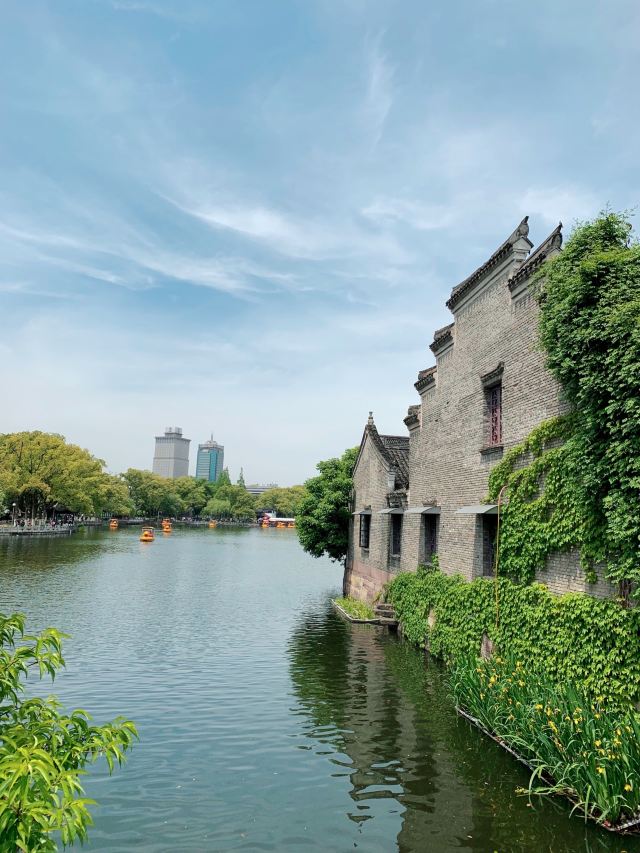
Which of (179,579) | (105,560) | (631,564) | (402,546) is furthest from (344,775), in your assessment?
Result: (105,560)

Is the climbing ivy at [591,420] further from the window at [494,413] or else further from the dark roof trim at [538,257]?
the window at [494,413]

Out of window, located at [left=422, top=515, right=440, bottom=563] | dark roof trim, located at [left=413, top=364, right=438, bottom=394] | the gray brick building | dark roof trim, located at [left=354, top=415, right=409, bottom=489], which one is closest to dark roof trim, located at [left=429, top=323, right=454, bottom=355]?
the gray brick building

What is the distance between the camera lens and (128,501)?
367ft

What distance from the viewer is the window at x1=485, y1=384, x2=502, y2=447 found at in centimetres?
1409

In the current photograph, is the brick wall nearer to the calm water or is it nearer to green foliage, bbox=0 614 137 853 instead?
the calm water

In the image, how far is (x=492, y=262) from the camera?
1435 centimetres

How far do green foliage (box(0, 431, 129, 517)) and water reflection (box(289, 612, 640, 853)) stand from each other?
2447 inches

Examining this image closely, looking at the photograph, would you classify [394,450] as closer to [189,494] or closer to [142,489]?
[142,489]

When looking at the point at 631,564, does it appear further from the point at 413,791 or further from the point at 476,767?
the point at 413,791

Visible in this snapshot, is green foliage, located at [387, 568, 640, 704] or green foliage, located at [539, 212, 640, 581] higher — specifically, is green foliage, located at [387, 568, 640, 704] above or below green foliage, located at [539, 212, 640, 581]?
below

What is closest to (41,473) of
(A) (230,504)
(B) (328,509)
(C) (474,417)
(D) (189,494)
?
(B) (328,509)

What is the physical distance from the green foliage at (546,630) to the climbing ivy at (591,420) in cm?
55

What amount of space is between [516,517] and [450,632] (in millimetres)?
4189

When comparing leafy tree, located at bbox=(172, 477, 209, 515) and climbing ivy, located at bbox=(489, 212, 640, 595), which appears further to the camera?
leafy tree, located at bbox=(172, 477, 209, 515)
